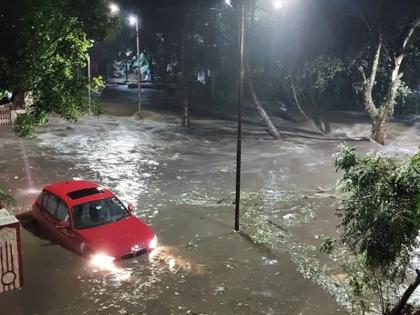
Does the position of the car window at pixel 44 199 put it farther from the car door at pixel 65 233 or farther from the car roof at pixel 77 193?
the car door at pixel 65 233

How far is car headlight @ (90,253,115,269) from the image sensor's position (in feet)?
37.1

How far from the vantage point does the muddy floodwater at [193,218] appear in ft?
33.0

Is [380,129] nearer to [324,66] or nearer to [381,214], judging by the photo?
[324,66]

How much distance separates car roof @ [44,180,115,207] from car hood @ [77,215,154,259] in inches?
34.0

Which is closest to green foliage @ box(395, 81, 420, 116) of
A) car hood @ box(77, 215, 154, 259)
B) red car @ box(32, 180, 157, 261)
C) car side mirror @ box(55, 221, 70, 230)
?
red car @ box(32, 180, 157, 261)

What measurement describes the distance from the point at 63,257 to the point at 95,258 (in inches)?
36.8

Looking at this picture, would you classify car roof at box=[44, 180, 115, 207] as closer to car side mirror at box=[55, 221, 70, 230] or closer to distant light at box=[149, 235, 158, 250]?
car side mirror at box=[55, 221, 70, 230]

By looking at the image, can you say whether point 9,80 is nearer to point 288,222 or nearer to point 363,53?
point 288,222

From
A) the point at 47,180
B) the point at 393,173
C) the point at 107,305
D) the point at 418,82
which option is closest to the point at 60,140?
the point at 47,180

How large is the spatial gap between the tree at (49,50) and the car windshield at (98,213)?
2.31 m

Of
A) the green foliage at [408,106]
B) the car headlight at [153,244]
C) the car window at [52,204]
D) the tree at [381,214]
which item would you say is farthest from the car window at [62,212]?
the green foliage at [408,106]

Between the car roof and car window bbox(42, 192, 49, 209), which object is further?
car window bbox(42, 192, 49, 209)

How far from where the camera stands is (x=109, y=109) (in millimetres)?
39469

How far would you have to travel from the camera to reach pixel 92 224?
477 inches
